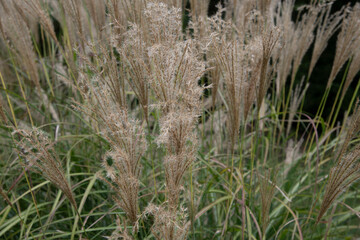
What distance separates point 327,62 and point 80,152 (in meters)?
4.80

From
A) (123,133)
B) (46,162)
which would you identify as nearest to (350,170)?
(123,133)

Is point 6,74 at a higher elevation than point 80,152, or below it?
higher

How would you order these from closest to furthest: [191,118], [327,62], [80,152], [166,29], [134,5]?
[191,118] → [166,29] → [134,5] → [80,152] → [327,62]

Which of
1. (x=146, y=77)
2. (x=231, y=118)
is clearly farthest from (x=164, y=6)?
(x=231, y=118)

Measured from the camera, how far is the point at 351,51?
6.78 ft

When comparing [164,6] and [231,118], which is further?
[231,118]

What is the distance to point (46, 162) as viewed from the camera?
115 centimetres

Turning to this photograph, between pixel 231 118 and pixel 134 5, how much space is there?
660 mm

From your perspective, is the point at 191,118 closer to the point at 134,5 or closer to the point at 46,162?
the point at 46,162

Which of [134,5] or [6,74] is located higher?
[134,5]

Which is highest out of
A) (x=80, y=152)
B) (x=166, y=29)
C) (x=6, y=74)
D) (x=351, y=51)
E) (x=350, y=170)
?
(x=166, y=29)

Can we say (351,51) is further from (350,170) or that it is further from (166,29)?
(166,29)

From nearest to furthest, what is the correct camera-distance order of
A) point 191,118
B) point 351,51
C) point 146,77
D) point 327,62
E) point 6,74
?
point 191,118 < point 146,77 < point 351,51 < point 6,74 < point 327,62

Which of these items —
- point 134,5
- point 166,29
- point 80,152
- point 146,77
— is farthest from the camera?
point 80,152
